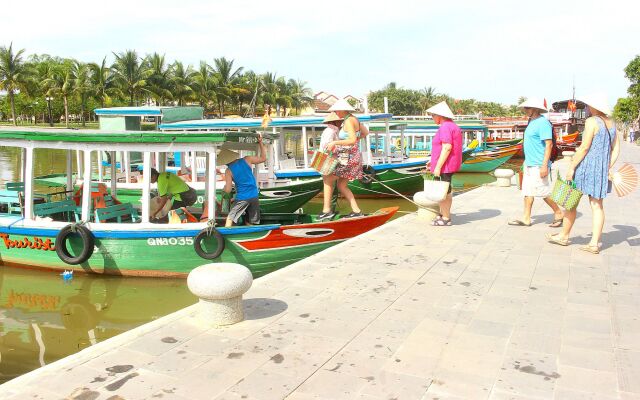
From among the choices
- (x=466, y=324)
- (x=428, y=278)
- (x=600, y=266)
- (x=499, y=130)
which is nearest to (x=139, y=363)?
(x=466, y=324)

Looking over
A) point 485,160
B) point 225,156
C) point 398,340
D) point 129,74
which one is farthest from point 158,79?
point 398,340

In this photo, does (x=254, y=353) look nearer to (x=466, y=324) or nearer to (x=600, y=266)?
(x=466, y=324)

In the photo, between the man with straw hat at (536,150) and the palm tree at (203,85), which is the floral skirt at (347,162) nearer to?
the man with straw hat at (536,150)

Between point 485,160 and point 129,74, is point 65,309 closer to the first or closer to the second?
point 485,160

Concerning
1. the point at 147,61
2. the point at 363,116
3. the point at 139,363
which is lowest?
the point at 139,363

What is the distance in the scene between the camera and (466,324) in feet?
14.1

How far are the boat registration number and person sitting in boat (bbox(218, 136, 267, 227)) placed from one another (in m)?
0.59

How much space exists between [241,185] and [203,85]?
153 feet

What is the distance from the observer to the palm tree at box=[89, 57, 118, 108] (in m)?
48.2

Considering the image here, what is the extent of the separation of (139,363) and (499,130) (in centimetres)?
4121

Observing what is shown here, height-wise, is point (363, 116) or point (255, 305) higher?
point (363, 116)

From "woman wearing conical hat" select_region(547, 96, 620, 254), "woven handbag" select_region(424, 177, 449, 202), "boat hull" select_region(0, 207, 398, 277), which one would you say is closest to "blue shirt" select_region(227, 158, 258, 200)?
"boat hull" select_region(0, 207, 398, 277)

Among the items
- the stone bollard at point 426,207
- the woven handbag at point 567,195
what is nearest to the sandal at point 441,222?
the stone bollard at point 426,207

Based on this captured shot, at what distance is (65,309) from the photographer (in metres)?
7.48
